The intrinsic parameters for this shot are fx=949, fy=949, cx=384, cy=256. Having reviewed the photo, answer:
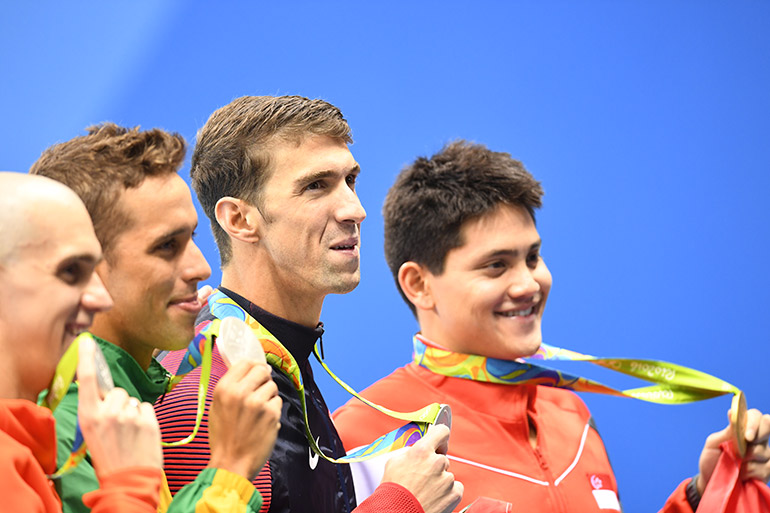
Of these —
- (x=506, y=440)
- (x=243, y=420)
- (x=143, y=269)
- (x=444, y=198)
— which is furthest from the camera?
(x=444, y=198)

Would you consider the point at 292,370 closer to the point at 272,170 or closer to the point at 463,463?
the point at 272,170

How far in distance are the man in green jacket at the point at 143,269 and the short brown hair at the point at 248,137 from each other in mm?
370

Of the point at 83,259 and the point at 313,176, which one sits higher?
the point at 313,176

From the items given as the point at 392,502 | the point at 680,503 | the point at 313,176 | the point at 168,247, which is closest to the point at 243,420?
the point at 168,247

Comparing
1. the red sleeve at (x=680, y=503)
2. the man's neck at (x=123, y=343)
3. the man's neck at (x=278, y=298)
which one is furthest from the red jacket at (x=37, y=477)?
the red sleeve at (x=680, y=503)

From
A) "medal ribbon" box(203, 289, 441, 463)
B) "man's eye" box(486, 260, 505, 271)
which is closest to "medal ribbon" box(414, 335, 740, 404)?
"man's eye" box(486, 260, 505, 271)

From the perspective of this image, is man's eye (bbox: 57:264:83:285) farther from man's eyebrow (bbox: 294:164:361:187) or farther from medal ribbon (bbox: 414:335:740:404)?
medal ribbon (bbox: 414:335:740:404)

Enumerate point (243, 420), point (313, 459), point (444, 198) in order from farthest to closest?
point (444, 198), point (313, 459), point (243, 420)

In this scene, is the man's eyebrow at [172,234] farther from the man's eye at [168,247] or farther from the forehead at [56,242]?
the forehead at [56,242]

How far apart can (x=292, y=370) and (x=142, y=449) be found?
595 millimetres

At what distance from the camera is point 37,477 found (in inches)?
41.3

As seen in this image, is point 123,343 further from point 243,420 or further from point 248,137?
point 248,137

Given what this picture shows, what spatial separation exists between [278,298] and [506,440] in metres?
0.72

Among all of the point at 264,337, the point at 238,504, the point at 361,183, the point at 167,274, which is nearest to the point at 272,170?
the point at 264,337
